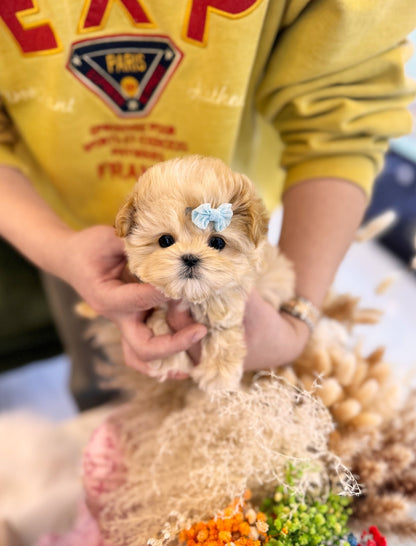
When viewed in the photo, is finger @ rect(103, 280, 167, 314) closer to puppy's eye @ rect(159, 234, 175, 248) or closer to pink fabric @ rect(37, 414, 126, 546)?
puppy's eye @ rect(159, 234, 175, 248)

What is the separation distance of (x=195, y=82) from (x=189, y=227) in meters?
0.36

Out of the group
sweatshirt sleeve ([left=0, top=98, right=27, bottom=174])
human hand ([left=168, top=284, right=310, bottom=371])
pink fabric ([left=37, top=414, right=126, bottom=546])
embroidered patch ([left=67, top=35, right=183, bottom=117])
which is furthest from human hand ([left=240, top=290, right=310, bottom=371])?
sweatshirt sleeve ([left=0, top=98, right=27, bottom=174])

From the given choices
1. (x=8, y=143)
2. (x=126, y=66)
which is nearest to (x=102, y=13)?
(x=126, y=66)

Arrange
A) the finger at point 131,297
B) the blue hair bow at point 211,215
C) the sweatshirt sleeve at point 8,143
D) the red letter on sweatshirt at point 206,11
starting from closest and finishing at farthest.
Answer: the blue hair bow at point 211,215 → the finger at point 131,297 → the red letter on sweatshirt at point 206,11 → the sweatshirt sleeve at point 8,143

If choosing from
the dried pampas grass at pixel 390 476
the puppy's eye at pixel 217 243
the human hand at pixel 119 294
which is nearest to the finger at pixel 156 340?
the human hand at pixel 119 294

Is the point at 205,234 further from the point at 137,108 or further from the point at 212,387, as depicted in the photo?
the point at 137,108

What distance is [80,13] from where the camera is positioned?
2.06 feet

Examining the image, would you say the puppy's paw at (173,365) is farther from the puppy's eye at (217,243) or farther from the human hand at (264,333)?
the puppy's eye at (217,243)

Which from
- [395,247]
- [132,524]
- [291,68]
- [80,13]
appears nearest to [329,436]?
[132,524]

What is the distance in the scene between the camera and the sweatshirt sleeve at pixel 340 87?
2.02 feet

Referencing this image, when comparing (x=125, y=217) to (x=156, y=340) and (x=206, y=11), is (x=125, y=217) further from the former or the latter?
(x=206, y=11)

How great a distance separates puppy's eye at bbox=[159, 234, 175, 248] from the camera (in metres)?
0.42

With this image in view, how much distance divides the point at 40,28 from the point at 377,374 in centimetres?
Answer: 66

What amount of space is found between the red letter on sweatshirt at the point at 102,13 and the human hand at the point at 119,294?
10.9 inches
